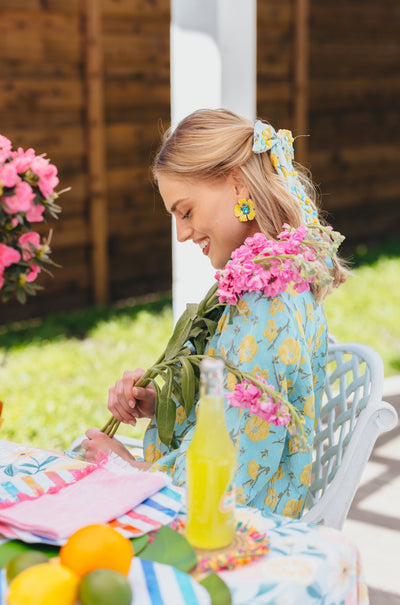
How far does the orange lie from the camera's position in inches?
40.9

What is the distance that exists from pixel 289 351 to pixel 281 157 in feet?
1.56

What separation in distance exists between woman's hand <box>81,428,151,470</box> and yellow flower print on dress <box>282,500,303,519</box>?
28 cm

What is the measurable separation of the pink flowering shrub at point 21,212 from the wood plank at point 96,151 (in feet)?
14.5

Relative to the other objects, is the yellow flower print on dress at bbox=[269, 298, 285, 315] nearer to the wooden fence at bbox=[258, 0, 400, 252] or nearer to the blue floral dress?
the blue floral dress

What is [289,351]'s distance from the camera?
4.99 feet

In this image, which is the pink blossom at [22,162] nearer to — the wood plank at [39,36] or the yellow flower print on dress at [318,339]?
the yellow flower print on dress at [318,339]

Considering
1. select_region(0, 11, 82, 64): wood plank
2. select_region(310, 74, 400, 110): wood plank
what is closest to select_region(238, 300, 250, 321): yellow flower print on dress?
select_region(0, 11, 82, 64): wood plank

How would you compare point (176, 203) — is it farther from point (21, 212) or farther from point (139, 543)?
point (139, 543)

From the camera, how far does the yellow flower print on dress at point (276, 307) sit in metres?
1.54


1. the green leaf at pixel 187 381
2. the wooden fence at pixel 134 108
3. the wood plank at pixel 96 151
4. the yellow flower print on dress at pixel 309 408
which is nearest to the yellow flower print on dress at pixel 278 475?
the yellow flower print on dress at pixel 309 408

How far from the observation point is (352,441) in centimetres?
161

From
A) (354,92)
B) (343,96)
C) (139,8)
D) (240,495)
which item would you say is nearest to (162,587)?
(240,495)

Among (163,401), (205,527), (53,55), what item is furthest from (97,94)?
(205,527)

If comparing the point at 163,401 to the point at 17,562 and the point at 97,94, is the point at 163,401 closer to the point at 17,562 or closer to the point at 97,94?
the point at 17,562
